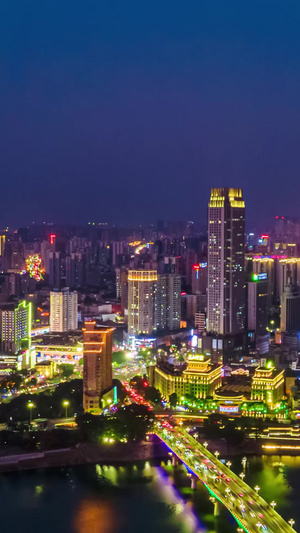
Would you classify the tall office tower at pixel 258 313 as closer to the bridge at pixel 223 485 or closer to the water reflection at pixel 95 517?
the bridge at pixel 223 485

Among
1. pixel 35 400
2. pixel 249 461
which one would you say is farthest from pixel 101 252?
pixel 249 461

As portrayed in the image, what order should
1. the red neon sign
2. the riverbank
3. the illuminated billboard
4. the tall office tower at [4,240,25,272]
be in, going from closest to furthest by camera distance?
1. the riverbank
2. the illuminated billboard
3. the tall office tower at [4,240,25,272]
4. the red neon sign

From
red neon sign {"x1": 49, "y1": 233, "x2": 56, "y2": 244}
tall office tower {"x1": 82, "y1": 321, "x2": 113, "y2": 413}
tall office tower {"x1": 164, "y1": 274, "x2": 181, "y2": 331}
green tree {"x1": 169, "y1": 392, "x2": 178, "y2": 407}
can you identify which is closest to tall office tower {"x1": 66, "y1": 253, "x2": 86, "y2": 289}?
red neon sign {"x1": 49, "y1": 233, "x2": 56, "y2": 244}

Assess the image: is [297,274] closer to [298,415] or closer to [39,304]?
[39,304]

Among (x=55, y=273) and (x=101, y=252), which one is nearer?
(x=55, y=273)

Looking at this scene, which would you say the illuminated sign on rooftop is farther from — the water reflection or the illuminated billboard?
the water reflection

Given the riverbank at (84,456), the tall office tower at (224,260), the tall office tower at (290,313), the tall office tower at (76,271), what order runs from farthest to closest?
the tall office tower at (76,271) < the tall office tower at (290,313) < the tall office tower at (224,260) < the riverbank at (84,456)

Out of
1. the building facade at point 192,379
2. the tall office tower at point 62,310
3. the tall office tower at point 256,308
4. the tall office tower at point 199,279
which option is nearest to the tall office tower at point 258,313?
the tall office tower at point 256,308
